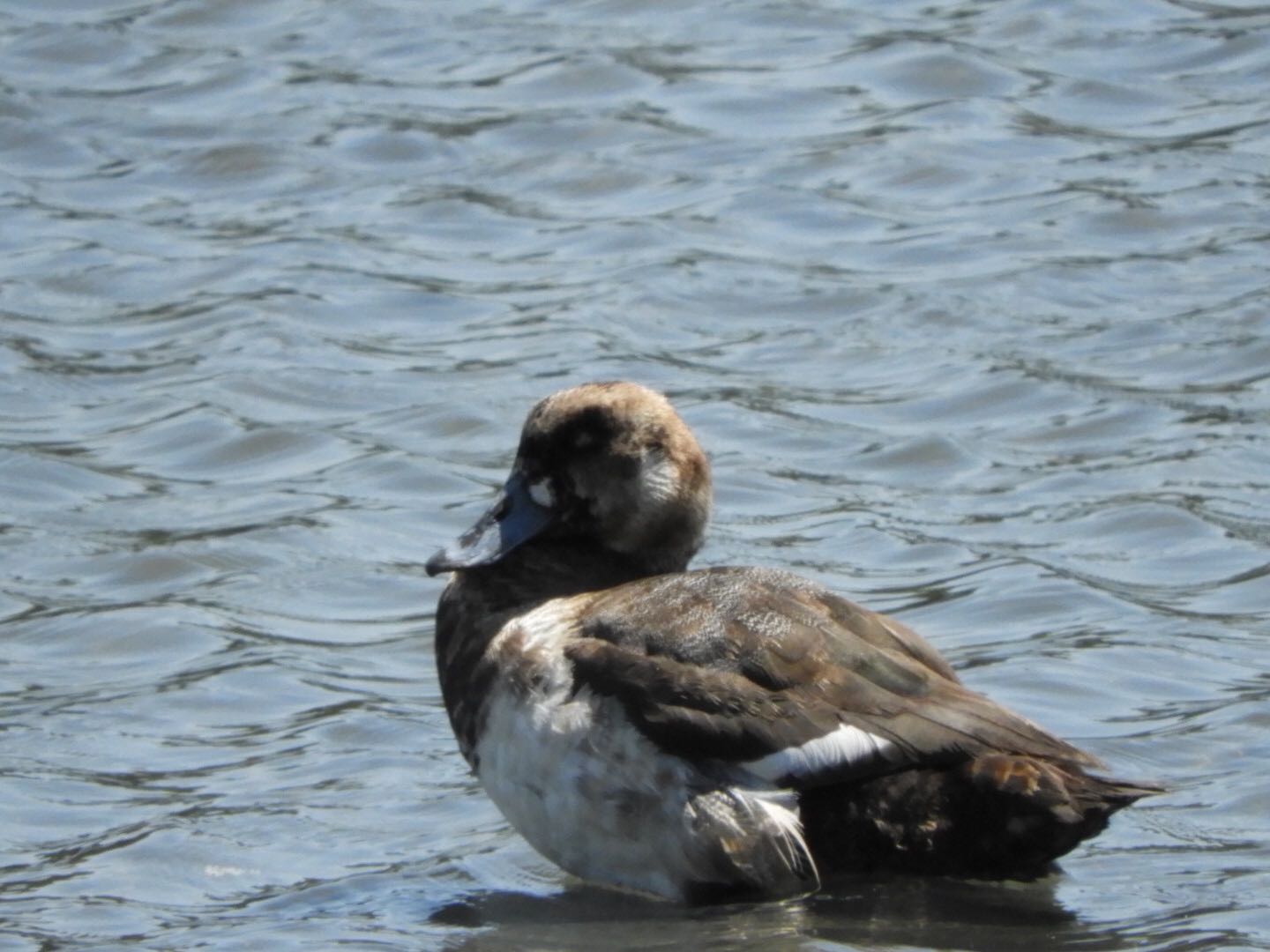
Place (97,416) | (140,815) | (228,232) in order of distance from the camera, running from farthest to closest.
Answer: (228,232)
(97,416)
(140,815)

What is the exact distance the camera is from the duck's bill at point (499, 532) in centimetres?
608

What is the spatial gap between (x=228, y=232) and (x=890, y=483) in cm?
348

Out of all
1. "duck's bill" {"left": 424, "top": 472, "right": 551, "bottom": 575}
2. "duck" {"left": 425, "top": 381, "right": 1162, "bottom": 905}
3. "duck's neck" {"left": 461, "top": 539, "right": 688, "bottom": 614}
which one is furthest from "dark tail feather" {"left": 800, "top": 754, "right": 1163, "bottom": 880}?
"duck's bill" {"left": 424, "top": 472, "right": 551, "bottom": 575}

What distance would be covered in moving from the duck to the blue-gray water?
0.16m

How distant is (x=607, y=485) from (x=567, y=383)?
9.88ft

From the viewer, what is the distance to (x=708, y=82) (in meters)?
12.0

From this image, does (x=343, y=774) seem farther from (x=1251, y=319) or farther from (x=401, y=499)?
(x=1251, y=319)

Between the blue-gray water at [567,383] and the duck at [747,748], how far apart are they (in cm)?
16

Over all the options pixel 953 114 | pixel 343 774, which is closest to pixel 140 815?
pixel 343 774

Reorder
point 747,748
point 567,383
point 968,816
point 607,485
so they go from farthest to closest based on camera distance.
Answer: point 567,383 < point 607,485 < point 747,748 < point 968,816

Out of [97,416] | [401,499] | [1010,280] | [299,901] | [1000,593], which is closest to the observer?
[299,901]

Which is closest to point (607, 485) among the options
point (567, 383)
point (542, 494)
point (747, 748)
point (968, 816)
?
point (542, 494)

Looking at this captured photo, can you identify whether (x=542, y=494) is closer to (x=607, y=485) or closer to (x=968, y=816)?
(x=607, y=485)

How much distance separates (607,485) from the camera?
241 inches
